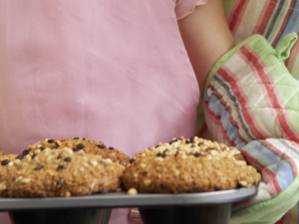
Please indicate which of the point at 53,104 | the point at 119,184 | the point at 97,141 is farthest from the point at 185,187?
the point at 53,104

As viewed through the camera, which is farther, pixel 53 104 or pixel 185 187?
pixel 53 104

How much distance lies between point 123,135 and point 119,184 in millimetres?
278

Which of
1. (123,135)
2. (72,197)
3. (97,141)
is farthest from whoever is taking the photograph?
(123,135)

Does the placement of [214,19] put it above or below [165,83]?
above

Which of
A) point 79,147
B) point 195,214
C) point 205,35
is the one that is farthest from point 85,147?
point 205,35

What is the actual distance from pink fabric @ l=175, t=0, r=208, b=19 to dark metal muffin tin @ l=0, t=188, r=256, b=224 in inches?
17.4

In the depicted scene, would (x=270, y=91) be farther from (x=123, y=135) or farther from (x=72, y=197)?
(x=72, y=197)

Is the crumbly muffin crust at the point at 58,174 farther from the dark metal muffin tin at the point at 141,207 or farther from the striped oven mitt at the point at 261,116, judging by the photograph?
the striped oven mitt at the point at 261,116

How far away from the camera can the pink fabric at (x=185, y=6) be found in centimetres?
143

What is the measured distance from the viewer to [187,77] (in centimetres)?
143

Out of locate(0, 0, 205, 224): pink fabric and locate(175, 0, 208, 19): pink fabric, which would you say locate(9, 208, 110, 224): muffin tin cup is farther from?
locate(175, 0, 208, 19): pink fabric

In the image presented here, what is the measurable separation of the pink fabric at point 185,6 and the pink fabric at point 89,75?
19 millimetres

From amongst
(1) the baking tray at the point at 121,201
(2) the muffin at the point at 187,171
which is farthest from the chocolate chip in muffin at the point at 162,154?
(1) the baking tray at the point at 121,201

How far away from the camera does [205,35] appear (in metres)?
1.44
